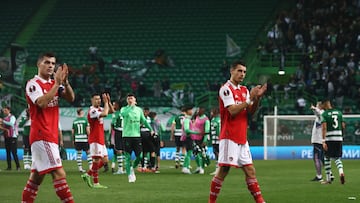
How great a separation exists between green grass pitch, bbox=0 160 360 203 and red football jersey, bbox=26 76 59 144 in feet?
14.7

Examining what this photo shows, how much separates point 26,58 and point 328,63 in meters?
16.6

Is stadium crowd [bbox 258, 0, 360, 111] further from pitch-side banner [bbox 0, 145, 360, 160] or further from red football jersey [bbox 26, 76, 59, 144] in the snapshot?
red football jersey [bbox 26, 76, 59, 144]

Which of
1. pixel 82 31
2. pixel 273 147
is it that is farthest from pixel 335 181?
pixel 82 31

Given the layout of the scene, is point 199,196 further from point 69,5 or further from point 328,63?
point 69,5

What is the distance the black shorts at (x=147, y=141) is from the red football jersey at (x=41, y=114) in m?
13.9

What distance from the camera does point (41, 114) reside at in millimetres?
10680

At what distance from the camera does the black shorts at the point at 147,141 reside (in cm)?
2472

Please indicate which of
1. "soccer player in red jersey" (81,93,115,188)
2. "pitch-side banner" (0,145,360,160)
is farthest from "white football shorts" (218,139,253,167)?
"pitch-side banner" (0,145,360,160)

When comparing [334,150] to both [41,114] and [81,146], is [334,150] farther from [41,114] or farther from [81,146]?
[41,114]

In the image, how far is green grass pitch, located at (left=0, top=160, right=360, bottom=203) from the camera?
15.6 meters

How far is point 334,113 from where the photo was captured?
20.1 meters

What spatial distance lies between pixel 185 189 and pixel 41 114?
315 inches

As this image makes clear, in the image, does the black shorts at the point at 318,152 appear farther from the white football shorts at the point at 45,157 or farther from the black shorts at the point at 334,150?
the white football shorts at the point at 45,157

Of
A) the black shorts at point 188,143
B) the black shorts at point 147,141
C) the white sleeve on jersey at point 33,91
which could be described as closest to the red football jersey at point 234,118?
the white sleeve on jersey at point 33,91
